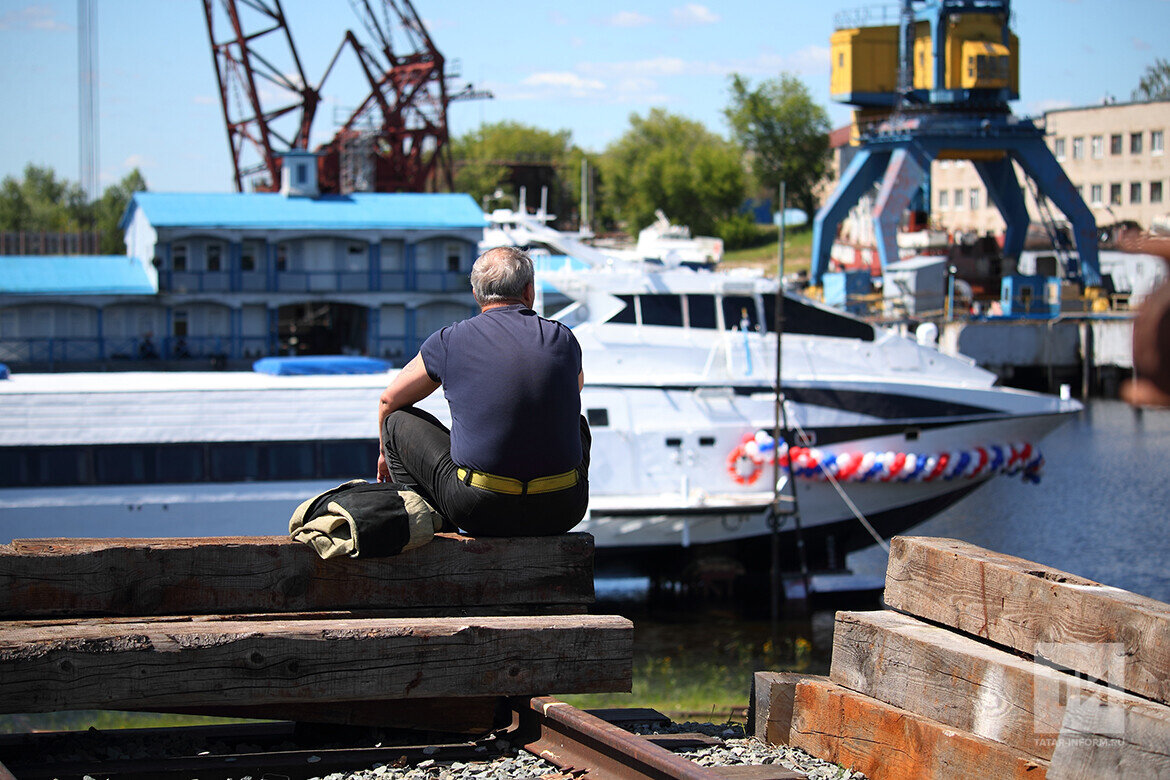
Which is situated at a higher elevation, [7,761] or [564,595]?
[564,595]

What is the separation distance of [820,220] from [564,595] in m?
57.3

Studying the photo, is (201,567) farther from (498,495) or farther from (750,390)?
(750,390)

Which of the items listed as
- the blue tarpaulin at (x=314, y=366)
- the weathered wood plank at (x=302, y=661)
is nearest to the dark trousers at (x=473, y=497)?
the weathered wood plank at (x=302, y=661)

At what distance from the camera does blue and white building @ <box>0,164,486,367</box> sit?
3981 cm

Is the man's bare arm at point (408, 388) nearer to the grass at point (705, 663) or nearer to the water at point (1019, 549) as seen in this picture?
the water at point (1019, 549)

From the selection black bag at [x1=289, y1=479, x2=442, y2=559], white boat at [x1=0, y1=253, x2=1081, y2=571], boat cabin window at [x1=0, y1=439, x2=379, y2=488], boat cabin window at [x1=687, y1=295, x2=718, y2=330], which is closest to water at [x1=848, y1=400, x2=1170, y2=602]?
white boat at [x1=0, y1=253, x2=1081, y2=571]

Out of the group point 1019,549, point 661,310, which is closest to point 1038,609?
point 661,310

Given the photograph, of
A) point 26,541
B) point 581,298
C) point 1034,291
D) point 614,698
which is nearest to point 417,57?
point 1034,291

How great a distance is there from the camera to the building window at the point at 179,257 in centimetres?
4062

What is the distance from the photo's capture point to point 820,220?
60406 millimetres

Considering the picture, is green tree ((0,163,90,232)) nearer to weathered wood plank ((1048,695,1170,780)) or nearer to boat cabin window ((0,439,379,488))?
boat cabin window ((0,439,379,488))

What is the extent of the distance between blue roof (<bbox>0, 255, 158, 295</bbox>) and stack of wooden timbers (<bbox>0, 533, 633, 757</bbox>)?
37259 millimetres

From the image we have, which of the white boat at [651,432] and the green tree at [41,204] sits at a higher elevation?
the green tree at [41,204]

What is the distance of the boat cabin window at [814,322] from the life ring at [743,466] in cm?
229
